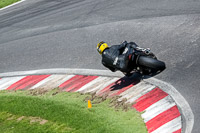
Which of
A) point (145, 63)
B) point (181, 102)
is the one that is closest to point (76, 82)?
point (145, 63)

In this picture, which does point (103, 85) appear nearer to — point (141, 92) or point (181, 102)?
point (141, 92)

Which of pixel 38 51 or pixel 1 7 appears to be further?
pixel 1 7

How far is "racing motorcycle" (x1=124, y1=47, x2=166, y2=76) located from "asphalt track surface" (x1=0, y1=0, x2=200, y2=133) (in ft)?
0.94

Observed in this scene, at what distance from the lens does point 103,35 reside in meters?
13.5

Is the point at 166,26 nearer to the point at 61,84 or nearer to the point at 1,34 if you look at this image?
the point at 61,84

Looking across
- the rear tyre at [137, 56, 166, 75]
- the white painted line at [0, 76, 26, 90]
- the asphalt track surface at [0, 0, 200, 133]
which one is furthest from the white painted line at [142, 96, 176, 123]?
the white painted line at [0, 76, 26, 90]

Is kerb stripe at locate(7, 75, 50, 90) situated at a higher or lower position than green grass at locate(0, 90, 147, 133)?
lower

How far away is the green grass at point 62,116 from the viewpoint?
7.71 meters

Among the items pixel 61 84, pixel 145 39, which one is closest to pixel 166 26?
pixel 145 39

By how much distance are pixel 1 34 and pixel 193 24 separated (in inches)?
395

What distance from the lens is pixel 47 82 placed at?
11.3 meters

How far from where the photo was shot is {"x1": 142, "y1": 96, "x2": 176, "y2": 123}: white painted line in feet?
25.6

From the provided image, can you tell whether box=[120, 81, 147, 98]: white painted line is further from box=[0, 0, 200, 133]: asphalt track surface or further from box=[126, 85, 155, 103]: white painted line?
box=[0, 0, 200, 133]: asphalt track surface

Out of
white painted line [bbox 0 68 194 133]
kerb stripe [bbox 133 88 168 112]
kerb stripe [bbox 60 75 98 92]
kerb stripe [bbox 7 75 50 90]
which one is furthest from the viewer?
kerb stripe [bbox 7 75 50 90]
